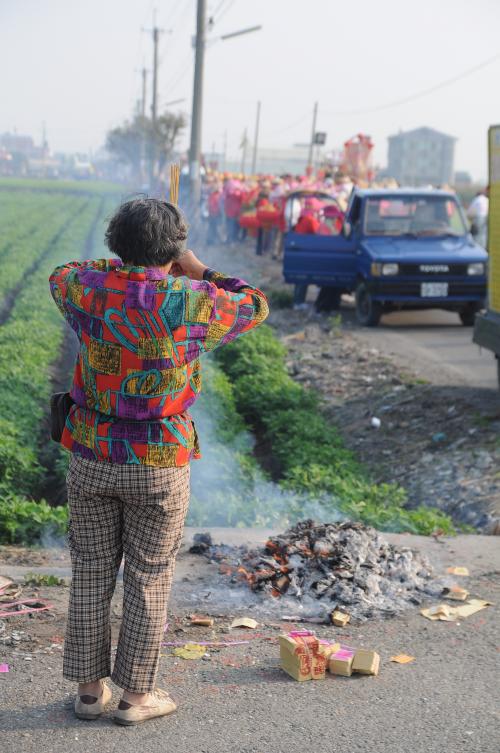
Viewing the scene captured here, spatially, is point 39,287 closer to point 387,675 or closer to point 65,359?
point 65,359

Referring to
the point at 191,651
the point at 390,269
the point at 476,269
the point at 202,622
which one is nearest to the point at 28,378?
the point at 390,269

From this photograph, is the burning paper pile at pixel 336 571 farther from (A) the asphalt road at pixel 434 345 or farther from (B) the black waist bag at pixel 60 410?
(A) the asphalt road at pixel 434 345

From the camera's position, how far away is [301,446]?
31.9 ft

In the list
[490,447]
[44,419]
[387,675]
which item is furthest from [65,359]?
[387,675]

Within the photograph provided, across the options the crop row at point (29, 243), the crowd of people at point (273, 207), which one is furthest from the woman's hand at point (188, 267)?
the crop row at point (29, 243)

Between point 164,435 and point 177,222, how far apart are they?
70 cm

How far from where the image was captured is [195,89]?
29.0m

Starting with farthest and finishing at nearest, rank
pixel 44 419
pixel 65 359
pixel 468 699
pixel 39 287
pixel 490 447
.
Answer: pixel 39 287 < pixel 65 359 < pixel 44 419 < pixel 490 447 < pixel 468 699

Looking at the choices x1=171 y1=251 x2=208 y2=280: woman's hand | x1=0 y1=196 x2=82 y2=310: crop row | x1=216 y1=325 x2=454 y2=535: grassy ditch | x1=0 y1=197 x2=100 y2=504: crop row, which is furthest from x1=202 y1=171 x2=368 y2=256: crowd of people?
x1=171 y1=251 x2=208 y2=280: woman's hand

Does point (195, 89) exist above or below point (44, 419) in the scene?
above

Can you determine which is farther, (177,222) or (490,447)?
(490,447)

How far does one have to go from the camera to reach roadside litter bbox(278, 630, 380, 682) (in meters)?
4.18

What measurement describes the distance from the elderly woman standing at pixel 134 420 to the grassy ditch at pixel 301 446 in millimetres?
3410

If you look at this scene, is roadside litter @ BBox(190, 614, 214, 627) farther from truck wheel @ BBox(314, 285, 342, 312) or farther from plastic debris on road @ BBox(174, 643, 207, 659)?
truck wheel @ BBox(314, 285, 342, 312)
